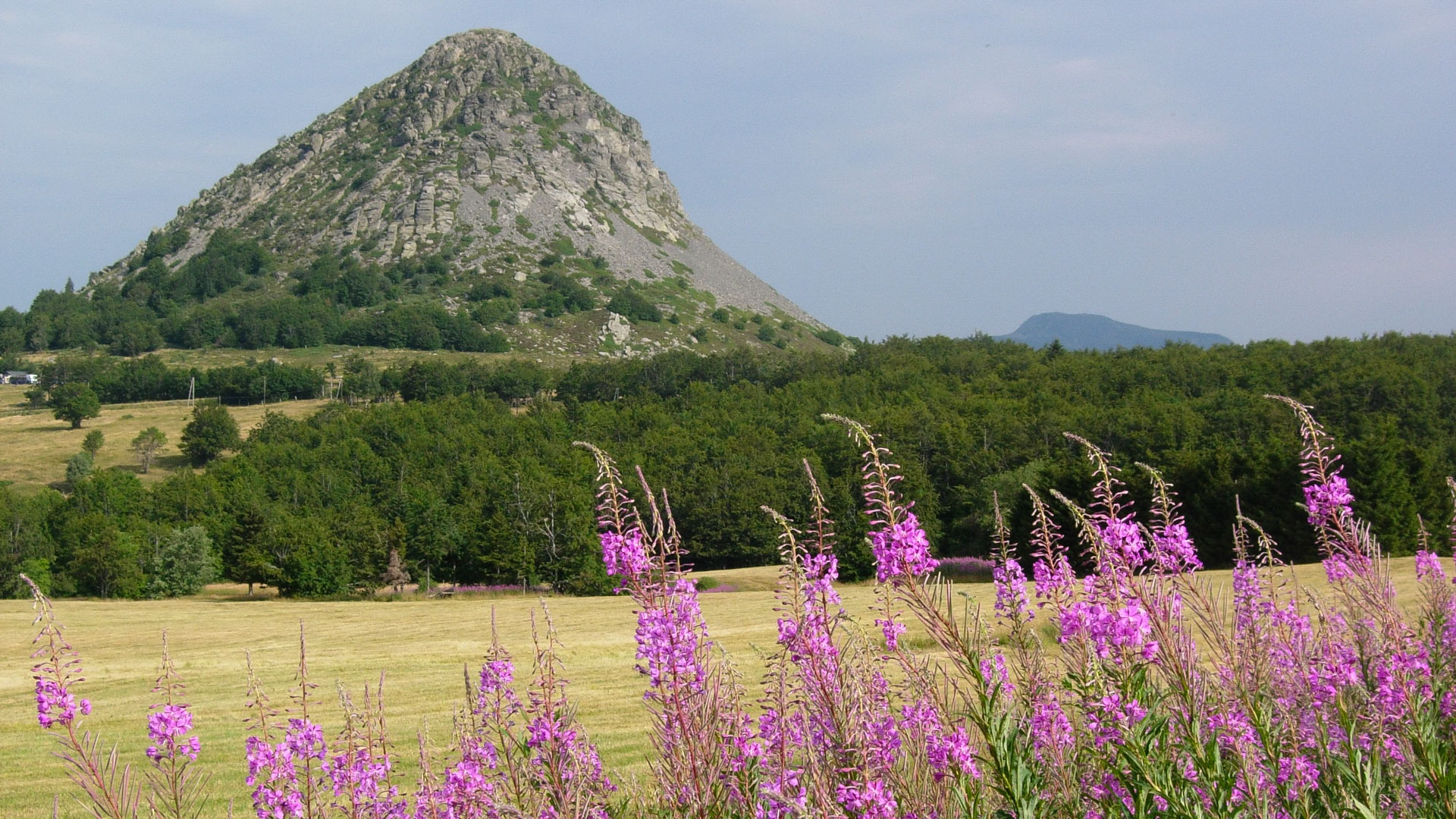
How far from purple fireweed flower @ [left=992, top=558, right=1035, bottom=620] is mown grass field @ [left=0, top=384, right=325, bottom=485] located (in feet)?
396

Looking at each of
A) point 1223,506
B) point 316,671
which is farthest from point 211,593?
point 1223,506

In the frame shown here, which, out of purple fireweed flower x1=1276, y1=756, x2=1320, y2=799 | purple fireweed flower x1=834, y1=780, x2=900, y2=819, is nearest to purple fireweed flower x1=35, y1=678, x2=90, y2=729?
purple fireweed flower x1=834, y1=780, x2=900, y2=819

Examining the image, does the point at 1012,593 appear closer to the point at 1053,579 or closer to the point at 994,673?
the point at 1053,579

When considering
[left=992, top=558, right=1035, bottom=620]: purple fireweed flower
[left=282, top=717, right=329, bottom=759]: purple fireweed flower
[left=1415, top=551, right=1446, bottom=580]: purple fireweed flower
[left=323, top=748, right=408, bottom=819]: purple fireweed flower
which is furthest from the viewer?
[left=1415, top=551, right=1446, bottom=580]: purple fireweed flower

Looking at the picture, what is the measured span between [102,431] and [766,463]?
87403mm

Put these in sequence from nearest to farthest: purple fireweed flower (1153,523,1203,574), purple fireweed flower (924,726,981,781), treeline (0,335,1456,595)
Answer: purple fireweed flower (924,726,981,781)
purple fireweed flower (1153,523,1203,574)
treeline (0,335,1456,595)

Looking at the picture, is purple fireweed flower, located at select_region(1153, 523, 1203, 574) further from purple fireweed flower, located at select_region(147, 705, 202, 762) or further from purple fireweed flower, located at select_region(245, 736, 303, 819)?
purple fireweed flower, located at select_region(147, 705, 202, 762)

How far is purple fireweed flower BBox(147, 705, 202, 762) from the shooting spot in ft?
14.8

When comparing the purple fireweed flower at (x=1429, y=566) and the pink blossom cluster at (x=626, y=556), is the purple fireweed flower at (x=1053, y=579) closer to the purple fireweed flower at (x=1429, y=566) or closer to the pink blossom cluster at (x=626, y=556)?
the pink blossom cluster at (x=626, y=556)

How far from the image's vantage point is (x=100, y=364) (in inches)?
6319

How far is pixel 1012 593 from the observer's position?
4977 mm

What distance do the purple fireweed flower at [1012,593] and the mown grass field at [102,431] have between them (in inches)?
4757

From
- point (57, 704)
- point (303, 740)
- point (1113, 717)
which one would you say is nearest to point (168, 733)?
point (57, 704)

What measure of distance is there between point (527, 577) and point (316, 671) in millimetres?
46321
